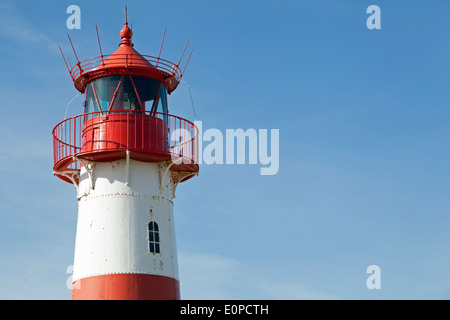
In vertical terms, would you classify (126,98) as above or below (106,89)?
below

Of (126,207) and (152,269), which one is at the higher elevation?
(126,207)

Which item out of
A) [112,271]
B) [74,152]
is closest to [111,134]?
[74,152]

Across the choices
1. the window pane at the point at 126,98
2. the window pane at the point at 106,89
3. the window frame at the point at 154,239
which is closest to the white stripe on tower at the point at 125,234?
the window frame at the point at 154,239

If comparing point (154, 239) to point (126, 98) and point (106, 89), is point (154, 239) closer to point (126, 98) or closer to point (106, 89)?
point (126, 98)

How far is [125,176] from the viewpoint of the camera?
35.3m

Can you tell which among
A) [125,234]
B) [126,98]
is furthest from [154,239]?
[126,98]

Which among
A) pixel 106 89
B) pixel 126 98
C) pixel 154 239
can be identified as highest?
pixel 106 89
